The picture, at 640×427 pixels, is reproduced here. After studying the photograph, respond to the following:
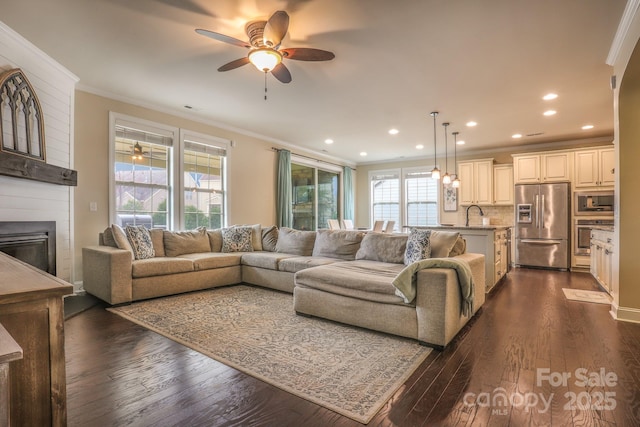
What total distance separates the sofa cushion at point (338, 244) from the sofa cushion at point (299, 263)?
0.43 feet

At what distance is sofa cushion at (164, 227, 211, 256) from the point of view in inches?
182

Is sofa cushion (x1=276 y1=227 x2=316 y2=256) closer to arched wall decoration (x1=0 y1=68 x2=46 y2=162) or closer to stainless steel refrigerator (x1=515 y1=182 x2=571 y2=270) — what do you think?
arched wall decoration (x1=0 y1=68 x2=46 y2=162)

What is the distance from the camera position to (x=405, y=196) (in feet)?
29.3

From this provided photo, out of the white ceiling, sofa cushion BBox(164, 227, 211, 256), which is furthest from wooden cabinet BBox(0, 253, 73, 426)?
sofa cushion BBox(164, 227, 211, 256)

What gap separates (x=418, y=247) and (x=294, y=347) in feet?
5.50

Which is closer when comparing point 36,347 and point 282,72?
point 36,347

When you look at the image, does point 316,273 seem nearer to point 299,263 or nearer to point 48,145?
point 299,263

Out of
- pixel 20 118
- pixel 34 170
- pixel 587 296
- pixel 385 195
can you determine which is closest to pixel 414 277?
pixel 587 296

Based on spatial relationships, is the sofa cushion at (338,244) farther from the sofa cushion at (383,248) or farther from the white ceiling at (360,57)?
the white ceiling at (360,57)

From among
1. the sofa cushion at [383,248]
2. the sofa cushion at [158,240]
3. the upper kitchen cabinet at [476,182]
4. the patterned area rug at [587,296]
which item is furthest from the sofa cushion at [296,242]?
the upper kitchen cabinet at [476,182]

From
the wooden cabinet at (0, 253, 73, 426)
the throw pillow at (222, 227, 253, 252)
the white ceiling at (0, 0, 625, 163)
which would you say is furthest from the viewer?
the throw pillow at (222, 227, 253, 252)

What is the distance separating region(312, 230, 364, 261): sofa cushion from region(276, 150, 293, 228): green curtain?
7.99 feet

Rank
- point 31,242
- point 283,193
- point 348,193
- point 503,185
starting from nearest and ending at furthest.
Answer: point 31,242
point 283,193
point 503,185
point 348,193

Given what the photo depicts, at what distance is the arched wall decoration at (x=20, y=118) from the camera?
296 centimetres
